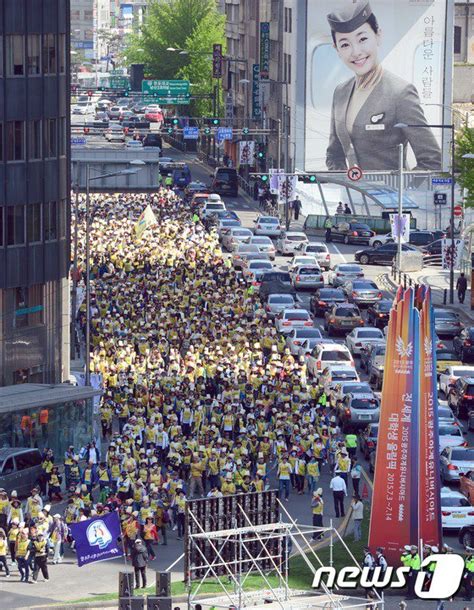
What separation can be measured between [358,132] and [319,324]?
4580cm

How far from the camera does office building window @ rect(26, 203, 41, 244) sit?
195 feet

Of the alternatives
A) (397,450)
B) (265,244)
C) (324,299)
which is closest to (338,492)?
(397,450)

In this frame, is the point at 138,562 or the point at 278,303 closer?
the point at 138,562

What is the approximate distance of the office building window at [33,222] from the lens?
59.4m

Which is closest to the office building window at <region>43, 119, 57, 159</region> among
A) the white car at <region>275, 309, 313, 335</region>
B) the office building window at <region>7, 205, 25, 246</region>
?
the office building window at <region>7, 205, 25, 246</region>

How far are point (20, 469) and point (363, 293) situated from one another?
2929cm

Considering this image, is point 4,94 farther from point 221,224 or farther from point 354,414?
point 221,224

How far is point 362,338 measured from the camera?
68.1m

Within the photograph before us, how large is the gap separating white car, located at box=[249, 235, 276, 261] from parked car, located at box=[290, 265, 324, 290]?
730 centimetres

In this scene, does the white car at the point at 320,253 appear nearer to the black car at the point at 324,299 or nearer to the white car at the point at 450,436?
the black car at the point at 324,299

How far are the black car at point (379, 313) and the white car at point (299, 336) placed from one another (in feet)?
17.7

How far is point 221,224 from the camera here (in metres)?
99.2

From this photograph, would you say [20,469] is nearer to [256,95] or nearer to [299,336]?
[299,336]

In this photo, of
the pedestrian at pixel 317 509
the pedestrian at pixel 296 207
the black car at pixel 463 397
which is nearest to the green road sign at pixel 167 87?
the pedestrian at pixel 296 207
